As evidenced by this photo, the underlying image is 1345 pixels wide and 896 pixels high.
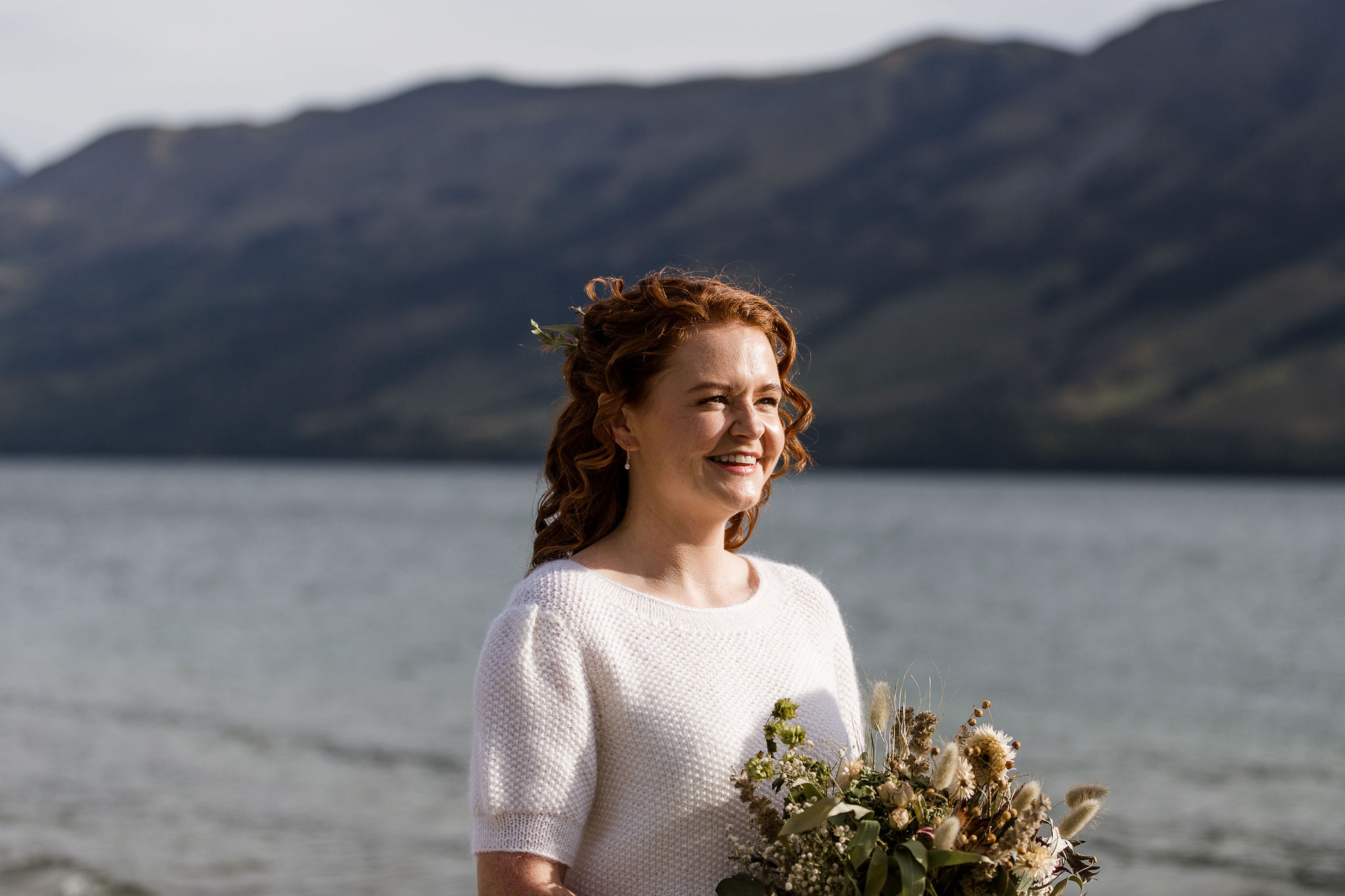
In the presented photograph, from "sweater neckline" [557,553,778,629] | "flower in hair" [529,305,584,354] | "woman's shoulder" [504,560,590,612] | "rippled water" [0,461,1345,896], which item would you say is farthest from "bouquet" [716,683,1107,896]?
"rippled water" [0,461,1345,896]

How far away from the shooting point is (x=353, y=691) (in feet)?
74.8

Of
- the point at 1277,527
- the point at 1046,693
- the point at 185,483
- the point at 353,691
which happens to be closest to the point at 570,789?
the point at 353,691

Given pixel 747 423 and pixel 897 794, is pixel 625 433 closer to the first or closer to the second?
pixel 747 423

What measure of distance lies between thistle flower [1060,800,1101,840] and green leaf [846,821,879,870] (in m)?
0.33

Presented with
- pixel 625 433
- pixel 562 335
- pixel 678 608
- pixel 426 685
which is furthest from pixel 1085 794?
pixel 426 685

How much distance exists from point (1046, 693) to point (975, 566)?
27.7 meters

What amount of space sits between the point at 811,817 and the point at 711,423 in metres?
0.73

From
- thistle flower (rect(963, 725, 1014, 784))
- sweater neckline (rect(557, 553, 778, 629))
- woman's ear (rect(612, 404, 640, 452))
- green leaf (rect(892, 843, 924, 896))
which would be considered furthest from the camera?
woman's ear (rect(612, 404, 640, 452))

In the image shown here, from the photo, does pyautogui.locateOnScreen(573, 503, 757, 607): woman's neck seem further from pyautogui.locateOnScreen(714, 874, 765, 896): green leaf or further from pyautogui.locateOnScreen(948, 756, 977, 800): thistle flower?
pyautogui.locateOnScreen(948, 756, 977, 800): thistle flower

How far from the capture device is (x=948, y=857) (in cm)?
232

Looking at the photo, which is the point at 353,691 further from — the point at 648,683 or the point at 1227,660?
the point at 648,683

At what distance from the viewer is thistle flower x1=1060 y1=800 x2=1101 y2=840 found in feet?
7.97

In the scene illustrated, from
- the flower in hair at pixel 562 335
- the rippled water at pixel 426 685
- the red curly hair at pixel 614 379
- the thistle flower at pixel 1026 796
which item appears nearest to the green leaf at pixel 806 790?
the thistle flower at pixel 1026 796

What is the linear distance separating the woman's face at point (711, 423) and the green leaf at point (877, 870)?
694 mm
